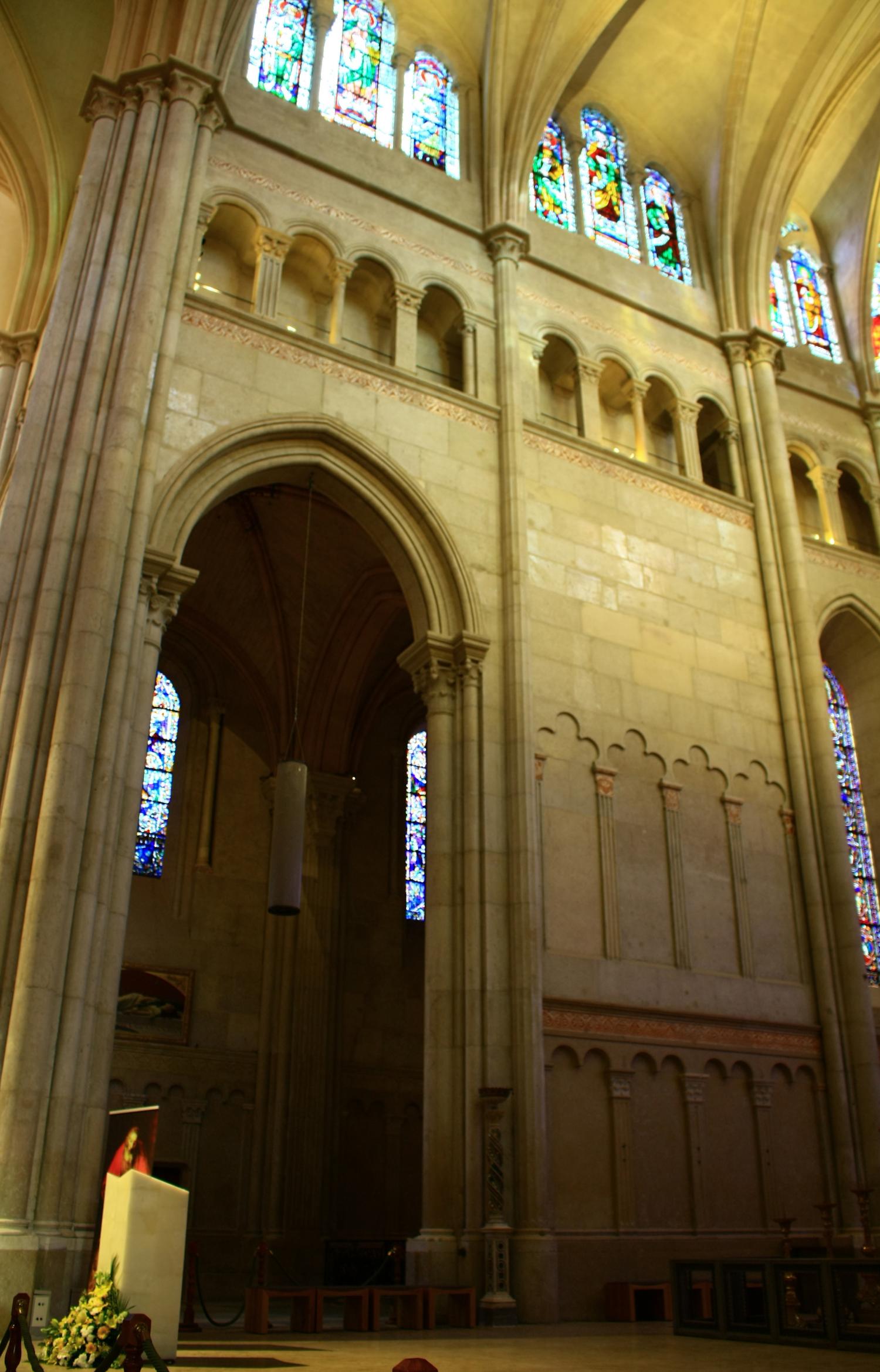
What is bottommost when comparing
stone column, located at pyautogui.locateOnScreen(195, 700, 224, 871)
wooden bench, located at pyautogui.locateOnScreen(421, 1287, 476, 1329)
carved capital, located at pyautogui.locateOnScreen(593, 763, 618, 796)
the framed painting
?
wooden bench, located at pyautogui.locateOnScreen(421, 1287, 476, 1329)

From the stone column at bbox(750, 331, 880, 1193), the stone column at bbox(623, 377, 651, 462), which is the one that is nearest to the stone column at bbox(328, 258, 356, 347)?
the stone column at bbox(623, 377, 651, 462)

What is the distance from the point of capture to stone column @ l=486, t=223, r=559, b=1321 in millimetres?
10992

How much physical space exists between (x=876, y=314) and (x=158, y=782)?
15202 mm

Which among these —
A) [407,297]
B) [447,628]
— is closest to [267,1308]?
[447,628]

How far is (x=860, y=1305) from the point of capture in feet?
26.9

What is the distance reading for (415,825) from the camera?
68.2ft

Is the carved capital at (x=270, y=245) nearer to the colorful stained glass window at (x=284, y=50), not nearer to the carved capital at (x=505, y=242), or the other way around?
the colorful stained glass window at (x=284, y=50)

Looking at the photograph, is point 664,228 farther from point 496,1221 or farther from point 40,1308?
point 40,1308

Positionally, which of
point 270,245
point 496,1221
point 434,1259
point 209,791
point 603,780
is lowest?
point 434,1259

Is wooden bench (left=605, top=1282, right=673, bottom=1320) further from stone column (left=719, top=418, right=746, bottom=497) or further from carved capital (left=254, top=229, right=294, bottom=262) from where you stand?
carved capital (left=254, top=229, right=294, bottom=262)

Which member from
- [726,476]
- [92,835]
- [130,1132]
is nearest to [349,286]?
[726,476]

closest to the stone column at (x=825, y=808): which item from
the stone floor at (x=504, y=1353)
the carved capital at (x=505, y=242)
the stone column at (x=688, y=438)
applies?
the stone column at (x=688, y=438)

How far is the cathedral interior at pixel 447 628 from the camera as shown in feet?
36.1

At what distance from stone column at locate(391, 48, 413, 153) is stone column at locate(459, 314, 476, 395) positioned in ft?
9.82
